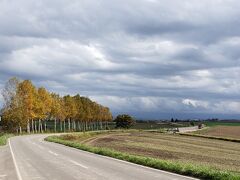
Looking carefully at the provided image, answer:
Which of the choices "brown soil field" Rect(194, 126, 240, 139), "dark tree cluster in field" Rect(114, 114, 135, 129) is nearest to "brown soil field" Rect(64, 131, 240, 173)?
"brown soil field" Rect(194, 126, 240, 139)

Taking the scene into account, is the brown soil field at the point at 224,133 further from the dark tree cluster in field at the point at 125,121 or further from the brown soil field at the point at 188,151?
the dark tree cluster in field at the point at 125,121

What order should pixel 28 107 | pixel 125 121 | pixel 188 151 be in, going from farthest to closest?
pixel 125 121
pixel 28 107
pixel 188 151

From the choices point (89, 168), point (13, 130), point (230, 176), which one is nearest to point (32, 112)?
point (13, 130)

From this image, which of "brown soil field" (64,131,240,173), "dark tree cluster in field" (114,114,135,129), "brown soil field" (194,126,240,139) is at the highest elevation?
"dark tree cluster in field" (114,114,135,129)

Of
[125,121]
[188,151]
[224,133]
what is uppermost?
[125,121]

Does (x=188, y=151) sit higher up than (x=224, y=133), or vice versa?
(x=224, y=133)

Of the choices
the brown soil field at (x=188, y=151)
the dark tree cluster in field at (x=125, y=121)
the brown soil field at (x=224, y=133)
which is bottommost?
the brown soil field at (x=188, y=151)

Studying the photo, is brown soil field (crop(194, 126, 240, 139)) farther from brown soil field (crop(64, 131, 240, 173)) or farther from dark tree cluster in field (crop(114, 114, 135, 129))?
dark tree cluster in field (crop(114, 114, 135, 129))

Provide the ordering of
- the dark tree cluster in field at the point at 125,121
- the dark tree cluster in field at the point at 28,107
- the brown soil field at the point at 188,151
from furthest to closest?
the dark tree cluster in field at the point at 125,121 → the dark tree cluster in field at the point at 28,107 → the brown soil field at the point at 188,151

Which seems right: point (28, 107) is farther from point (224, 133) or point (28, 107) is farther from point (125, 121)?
point (125, 121)

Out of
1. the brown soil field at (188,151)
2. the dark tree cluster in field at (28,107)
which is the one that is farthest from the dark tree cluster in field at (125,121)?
the brown soil field at (188,151)

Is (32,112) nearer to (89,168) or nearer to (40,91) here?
(40,91)

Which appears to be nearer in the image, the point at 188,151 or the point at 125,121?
the point at 188,151

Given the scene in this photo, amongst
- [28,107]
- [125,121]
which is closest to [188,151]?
[28,107]
